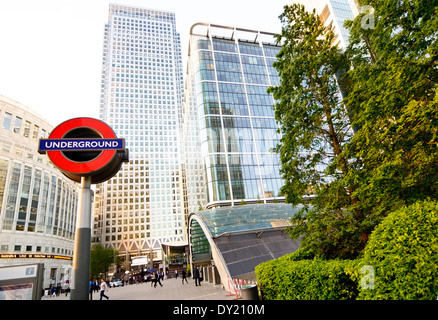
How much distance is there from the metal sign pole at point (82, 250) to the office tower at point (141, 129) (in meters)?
95.8

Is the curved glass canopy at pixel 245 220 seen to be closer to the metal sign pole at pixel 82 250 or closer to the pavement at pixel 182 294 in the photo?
the pavement at pixel 182 294

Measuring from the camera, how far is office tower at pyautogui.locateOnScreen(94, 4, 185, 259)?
96.6 m

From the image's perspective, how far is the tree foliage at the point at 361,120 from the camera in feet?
17.6

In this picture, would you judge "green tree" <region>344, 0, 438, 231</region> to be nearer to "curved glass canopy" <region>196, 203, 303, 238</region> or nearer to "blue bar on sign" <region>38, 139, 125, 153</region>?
"blue bar on sign" <region>38, 139, 125, 153</region>

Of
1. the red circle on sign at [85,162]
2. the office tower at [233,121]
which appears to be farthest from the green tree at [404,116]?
the office tower at [233,121]

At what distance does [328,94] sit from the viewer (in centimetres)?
909

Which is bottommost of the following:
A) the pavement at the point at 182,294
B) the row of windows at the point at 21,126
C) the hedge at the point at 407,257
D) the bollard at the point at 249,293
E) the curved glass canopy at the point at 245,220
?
the pavement at the point at 182,294

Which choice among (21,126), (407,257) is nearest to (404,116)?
(407,257)

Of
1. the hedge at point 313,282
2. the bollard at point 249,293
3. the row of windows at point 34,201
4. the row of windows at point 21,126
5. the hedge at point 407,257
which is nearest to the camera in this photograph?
the hedge at point 407,257

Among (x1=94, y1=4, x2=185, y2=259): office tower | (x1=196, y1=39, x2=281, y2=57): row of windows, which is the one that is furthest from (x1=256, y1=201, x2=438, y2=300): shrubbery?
(x1=94, y1=4, x2=185, y2=259): office tower

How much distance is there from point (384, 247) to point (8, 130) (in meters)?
59.7

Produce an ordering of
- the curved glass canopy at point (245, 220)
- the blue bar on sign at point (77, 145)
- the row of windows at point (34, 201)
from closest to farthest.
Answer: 1. the blue bar on sign at point (77, 145)
2. the curved glass canopy at point (245, 220)
3. the row of windows at point (34, 201)

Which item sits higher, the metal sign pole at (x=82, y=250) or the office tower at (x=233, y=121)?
the office tower at (x=233, y=121)

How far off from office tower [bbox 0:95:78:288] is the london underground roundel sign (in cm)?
4692
